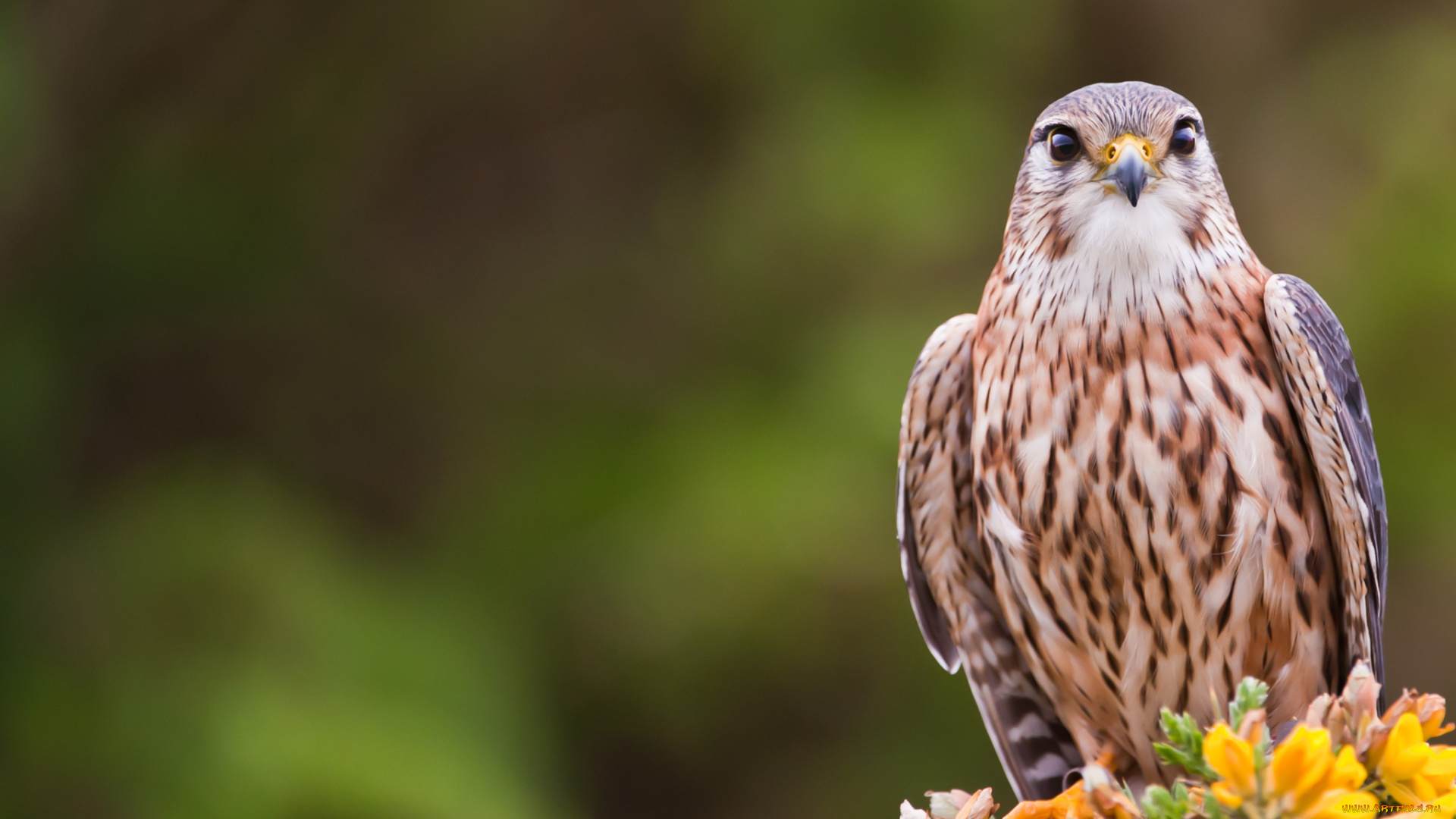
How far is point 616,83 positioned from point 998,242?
5.23ft

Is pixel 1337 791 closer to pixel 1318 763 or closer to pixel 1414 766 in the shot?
pixel 1318 763

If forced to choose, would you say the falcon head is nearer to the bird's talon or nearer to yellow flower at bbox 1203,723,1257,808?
the bird's talon

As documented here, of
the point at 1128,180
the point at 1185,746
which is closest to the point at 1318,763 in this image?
the point at 1185,746

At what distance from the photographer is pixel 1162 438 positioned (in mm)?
2072

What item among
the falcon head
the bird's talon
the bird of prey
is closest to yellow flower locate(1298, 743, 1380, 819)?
the bird's talon

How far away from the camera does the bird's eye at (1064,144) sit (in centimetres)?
217

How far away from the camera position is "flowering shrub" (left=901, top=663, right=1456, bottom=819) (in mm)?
1247

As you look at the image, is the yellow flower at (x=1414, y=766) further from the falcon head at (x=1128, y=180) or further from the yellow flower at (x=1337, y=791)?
the falcon head at (x=1128, y=180)

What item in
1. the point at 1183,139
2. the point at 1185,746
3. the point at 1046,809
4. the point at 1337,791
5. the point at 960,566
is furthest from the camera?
the point at 960,566

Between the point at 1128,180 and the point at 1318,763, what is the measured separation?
3.47 ft

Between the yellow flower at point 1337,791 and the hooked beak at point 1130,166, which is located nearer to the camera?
the yellow flower at point 1337,791

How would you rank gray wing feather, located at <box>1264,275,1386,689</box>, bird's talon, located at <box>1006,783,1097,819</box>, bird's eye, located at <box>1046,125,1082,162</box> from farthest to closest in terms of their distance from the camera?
bird's eye, located at <box>1046,125,1082,162</box> < gray wing feather, located at <box>1264,275,1386,689</box> < bird's talon, located at <box>1006,783,1097,819</box>

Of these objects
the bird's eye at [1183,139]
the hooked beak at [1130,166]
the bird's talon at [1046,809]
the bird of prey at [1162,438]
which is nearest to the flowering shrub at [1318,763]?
the bird's talon at [1046,809]

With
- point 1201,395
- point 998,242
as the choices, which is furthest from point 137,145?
point 1201,395
